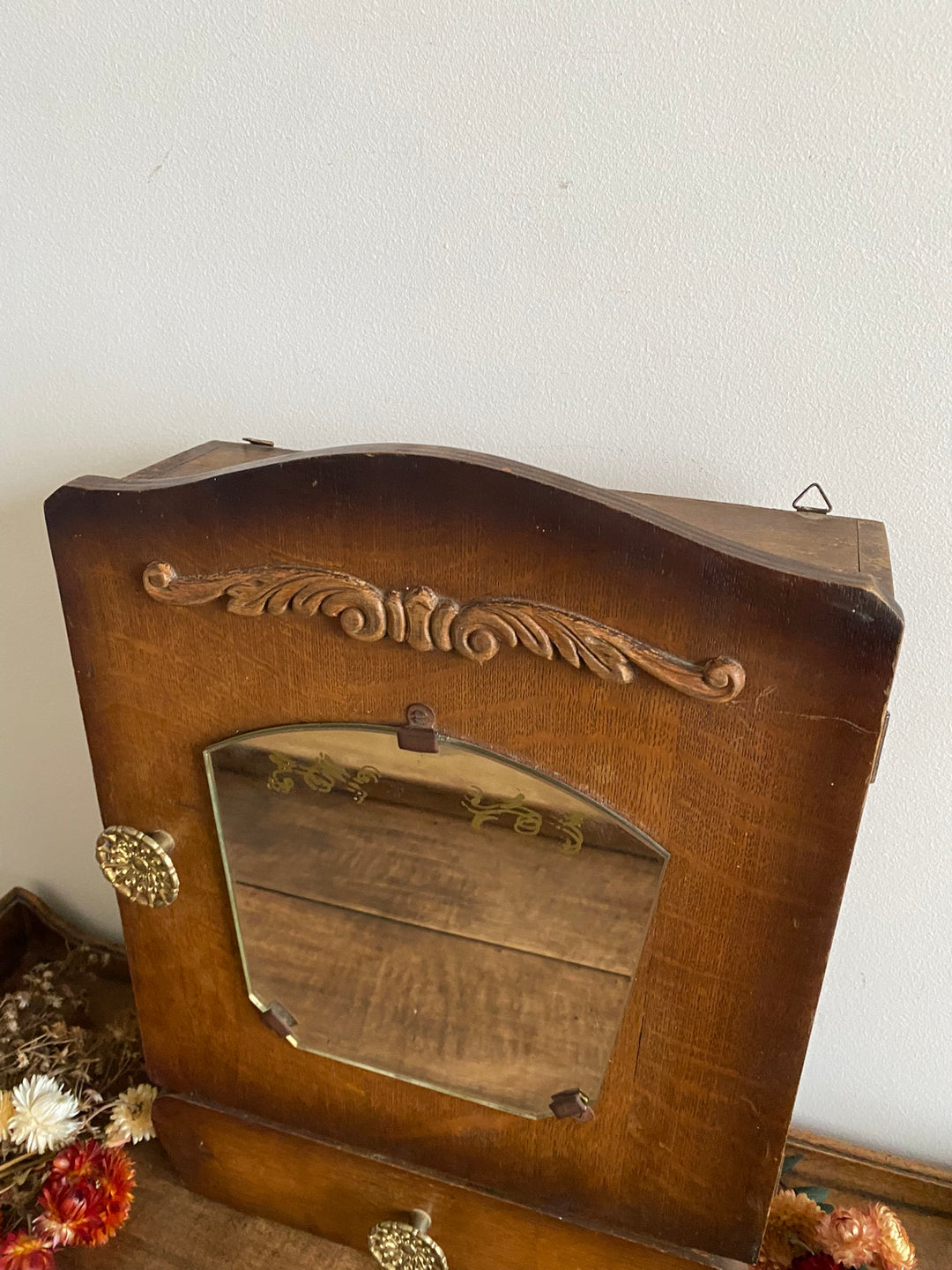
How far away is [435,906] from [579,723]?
0.21m

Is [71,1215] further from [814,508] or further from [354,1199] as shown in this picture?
[814,508]

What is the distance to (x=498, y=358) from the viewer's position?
72 cm

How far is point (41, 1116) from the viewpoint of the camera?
86cm

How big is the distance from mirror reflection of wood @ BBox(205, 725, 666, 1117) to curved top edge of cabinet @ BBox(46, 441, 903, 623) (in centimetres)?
20

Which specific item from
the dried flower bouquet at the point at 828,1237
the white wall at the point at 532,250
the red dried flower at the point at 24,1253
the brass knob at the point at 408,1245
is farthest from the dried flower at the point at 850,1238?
the red dried flower at the point at 24,1253

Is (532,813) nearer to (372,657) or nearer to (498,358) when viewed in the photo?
(372,657)

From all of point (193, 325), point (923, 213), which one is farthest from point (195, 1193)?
point (923, 213)

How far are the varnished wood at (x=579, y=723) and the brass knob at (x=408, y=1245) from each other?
0.17ft

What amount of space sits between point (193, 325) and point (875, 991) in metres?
0.96

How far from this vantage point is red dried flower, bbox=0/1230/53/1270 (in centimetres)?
79

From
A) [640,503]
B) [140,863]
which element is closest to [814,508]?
[640,503]

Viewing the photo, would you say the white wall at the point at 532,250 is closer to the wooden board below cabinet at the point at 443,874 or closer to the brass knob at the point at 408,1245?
the wooden board below cabinet at the point at 443,874

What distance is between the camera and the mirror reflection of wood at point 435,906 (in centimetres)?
61

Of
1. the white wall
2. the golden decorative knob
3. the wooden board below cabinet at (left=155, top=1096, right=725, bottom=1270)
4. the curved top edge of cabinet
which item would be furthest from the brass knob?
the curved top edge of cabinet
